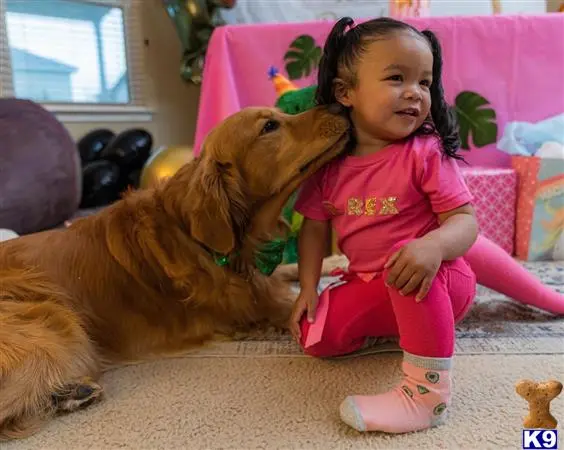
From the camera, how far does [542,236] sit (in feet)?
7.28

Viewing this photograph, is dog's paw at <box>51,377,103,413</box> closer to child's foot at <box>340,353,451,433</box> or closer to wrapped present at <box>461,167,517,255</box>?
child's foot at <box>340,353,451,433</box>

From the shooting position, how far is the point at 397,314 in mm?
1066

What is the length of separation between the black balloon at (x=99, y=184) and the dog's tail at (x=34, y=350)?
5.21ft

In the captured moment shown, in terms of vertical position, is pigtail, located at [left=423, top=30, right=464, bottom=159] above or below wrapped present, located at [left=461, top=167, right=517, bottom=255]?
above

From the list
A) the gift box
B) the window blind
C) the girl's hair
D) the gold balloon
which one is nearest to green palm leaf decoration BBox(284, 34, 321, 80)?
the gold balloon

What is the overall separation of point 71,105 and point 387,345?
3.09 meters

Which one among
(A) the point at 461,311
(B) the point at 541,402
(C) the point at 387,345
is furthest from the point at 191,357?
(B) the point at 541,402

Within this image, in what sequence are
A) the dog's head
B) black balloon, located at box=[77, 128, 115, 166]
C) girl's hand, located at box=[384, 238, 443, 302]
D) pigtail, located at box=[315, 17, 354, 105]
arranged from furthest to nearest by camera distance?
black balloon, located at box=[77, 128, 115, 166] → the dog's head → pigtail, located at box=[315, 17, 354, 105] → girl's hand, located at box=[384, 238, 443, 302]

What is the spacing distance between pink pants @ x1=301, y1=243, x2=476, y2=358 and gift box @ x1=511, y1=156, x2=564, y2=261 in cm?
112

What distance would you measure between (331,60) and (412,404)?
2.51ft

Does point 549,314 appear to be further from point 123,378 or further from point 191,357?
point 123,378

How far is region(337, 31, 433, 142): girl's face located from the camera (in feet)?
3.71

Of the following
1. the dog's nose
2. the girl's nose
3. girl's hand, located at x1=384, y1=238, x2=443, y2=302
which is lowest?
girl's hand, located at x1=384, y1=238, x2=443, y2=302

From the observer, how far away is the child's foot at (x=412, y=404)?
39.8 inches
